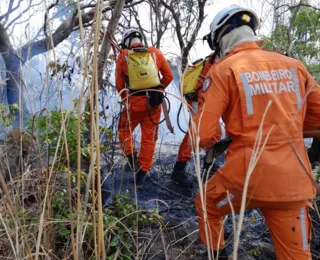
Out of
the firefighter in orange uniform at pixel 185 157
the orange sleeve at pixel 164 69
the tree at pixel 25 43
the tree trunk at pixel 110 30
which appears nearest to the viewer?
the tree at pixel 25 43

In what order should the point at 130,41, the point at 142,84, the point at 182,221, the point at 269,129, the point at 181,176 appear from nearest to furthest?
the point at 269,129
the point at 182,221
the point at 142,84
the point at 130,41
the point at 181,176

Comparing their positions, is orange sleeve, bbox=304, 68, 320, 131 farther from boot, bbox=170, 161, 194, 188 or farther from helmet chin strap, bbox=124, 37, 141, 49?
helmet chin strap, bbox=124, 37, 141, 49

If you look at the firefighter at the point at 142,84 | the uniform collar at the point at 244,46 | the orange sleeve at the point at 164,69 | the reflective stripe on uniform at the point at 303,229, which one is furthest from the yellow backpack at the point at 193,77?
the reflective stripe on uniform at the point at 303,229

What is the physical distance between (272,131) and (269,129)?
0.02 metres

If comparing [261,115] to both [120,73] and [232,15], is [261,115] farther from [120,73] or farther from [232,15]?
[120,73]

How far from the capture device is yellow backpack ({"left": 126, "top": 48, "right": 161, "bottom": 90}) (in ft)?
11.4

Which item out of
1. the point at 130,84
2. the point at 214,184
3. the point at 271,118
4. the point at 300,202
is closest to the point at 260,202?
the point at 300,202

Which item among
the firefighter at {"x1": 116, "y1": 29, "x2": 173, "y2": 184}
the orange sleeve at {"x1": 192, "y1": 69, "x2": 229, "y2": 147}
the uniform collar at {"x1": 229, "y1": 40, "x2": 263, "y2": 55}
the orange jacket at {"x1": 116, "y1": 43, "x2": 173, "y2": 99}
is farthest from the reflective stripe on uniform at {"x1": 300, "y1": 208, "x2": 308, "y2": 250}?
the orange jacket at {"x1": 116, "y1": 43, "x2": 173, "y2": 99}

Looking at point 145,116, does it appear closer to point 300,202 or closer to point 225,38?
point 225,38

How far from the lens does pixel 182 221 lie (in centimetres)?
262

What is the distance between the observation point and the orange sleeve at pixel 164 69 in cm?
384

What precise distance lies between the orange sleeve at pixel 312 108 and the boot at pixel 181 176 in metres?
1.97

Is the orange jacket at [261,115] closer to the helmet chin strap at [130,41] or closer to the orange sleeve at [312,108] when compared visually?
the orange sleeve at [312,108]

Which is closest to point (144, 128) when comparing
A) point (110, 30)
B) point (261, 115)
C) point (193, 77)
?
point (193, 77)
